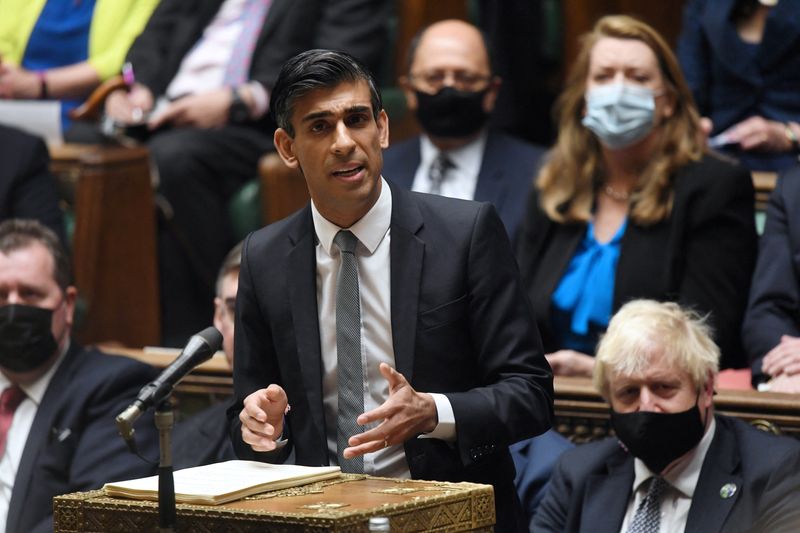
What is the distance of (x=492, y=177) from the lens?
4.47m

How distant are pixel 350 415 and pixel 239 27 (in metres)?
3.11

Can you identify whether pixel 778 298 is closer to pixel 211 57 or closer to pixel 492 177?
pixel 492 177

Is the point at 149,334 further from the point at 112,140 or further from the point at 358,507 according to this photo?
the point at 358,507

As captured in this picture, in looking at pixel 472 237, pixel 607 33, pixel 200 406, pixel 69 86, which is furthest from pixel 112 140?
pixel 472 237

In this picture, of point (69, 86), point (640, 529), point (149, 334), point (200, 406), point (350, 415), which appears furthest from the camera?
point (69, 86)

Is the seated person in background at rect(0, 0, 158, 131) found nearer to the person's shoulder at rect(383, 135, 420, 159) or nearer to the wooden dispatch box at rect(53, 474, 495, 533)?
the person's shoulder at rect(383, 135, 420, 159)

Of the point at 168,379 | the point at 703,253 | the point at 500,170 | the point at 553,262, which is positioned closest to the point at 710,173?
the point at 703,253

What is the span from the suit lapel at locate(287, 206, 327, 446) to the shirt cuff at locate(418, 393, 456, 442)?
0.23 metres

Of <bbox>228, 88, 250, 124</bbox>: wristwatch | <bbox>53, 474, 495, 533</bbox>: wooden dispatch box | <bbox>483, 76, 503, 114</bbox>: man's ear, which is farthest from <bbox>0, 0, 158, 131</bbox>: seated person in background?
<bbox>53, 474, 495, 533</bbox>: wooden dispatch box

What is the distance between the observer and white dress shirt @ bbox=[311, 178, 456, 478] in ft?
8.00

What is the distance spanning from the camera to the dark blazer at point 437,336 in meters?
2.38

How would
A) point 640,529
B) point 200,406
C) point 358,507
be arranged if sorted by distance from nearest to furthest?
point 358,507 < point 640,529 < point 200,406

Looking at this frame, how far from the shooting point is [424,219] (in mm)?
2480

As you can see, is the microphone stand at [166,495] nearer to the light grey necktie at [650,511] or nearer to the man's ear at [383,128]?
the man's ear at [383,128]
